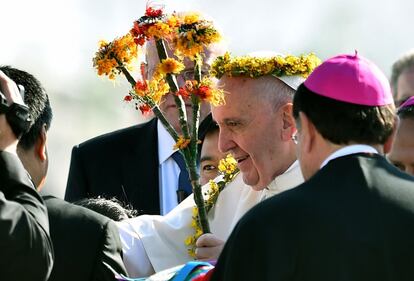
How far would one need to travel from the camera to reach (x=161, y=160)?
25.5 feet

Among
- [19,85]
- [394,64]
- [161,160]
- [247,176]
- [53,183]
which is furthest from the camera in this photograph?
[53,183]

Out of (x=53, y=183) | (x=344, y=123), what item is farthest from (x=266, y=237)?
(x=53, y=183)

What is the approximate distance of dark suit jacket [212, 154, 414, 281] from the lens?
175 inches

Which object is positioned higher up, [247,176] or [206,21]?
[206,21]

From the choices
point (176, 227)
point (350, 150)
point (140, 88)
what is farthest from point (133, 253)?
point (350, 150)

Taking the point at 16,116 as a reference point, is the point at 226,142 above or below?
below

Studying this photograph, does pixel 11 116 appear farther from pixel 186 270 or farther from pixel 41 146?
pixel 186 270

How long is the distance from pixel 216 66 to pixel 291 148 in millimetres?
556

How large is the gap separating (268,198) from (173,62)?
4.46 feet

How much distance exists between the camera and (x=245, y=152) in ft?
21.5

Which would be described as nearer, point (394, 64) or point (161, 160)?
point (161, 160)

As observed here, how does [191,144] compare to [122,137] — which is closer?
[191,144]

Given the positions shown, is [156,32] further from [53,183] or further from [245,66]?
[53,183]

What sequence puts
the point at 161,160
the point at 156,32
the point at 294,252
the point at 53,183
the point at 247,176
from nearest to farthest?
the point at 294,252, the point at 156,32, the point at 247,176, the point at 161,160, the point at 53,183
